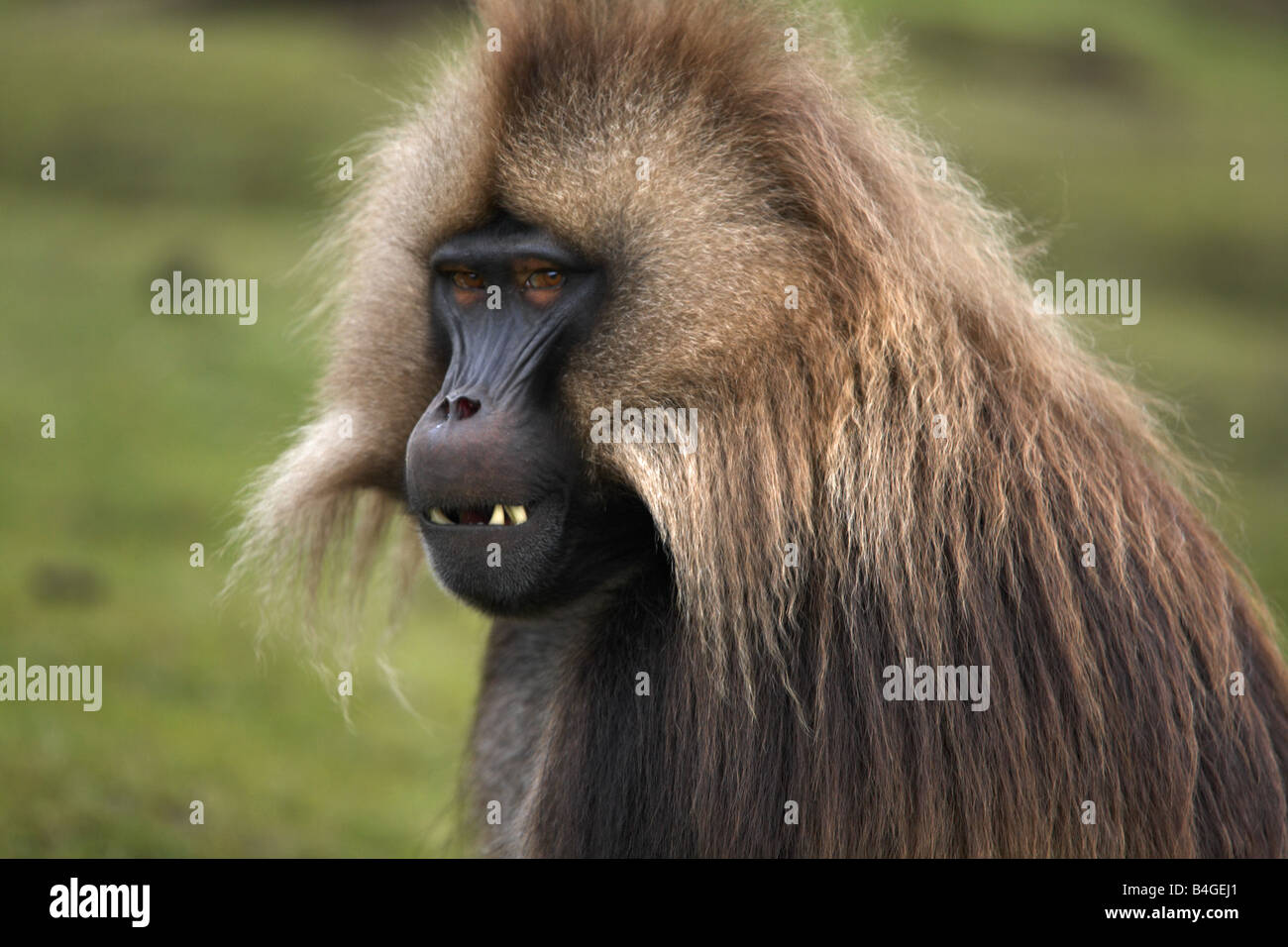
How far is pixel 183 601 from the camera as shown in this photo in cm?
1077

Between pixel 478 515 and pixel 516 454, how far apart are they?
0.26 meters

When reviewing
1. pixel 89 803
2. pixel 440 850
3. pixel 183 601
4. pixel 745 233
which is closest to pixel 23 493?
pixel 183 601

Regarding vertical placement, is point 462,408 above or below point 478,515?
above

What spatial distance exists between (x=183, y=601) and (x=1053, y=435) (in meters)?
7.72

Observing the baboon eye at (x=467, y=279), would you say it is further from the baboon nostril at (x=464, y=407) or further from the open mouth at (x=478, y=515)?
the open mouth at (x=478, y=515)

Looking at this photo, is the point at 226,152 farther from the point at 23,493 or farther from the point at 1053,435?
the point at 1053,435

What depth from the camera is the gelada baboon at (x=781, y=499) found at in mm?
4367

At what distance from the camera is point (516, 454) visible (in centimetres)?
449

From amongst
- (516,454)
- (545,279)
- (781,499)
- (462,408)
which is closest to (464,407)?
(462,408)

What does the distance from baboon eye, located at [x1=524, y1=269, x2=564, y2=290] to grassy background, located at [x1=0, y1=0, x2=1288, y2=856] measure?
181cm

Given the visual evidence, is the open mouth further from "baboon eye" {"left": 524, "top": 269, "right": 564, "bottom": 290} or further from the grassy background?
the grassy background

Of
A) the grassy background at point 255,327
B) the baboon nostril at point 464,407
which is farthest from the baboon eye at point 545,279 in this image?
the grassy background at point 255,327

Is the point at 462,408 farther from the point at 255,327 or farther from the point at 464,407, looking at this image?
the point at 255,327

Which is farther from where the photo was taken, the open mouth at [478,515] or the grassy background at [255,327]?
the grassy background at [255,327]
